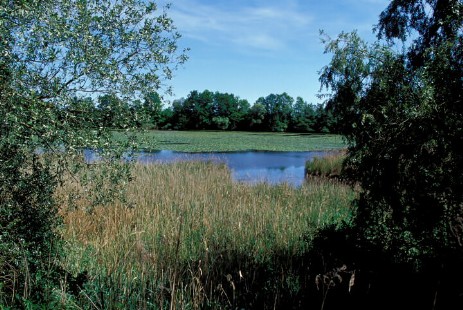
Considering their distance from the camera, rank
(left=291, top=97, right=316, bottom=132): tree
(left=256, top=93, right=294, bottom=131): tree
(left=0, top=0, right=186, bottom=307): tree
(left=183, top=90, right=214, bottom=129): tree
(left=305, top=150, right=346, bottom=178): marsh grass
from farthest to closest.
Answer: (left=256, top=93, right=294, bottom=131): tree → (left=183, top=90, right=214, bottom=129): tree → (left=291, top=97, right=316, bottom=132): tree → (left=305, top=150, right=346, bottom=178): marsh grass → (left=0, top=0, right=186, bottom=307): tree

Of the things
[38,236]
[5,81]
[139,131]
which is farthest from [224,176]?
[5,81]

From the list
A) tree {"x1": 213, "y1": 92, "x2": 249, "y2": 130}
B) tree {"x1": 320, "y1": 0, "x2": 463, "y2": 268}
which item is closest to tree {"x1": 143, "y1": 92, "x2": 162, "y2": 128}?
tree {"x1": 320, "y1": 0, "x2": 463, "y2": 268}

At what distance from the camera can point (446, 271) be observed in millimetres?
3539


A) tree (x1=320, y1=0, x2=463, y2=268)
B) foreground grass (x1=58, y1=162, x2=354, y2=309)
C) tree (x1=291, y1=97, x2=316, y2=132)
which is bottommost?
foreground grass (x1=58, y1=162, x2=354, y2=309)

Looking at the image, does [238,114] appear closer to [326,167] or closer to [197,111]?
[197,111]

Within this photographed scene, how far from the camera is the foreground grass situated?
3.74 meters

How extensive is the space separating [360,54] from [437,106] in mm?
969

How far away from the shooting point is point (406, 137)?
3707 mm

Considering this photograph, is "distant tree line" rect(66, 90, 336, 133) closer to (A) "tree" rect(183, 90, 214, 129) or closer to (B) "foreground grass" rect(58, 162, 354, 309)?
(A) "tree" rect(183, 90, 214, 129)

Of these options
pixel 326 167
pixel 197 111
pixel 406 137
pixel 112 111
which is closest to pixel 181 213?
pixel 112 111

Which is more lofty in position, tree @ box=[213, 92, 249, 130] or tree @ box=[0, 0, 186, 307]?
tree @ box=[213, 92, 249, 130]

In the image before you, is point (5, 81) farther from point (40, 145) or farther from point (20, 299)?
point (20, 299)

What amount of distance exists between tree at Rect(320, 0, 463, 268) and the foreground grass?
1.40 metres

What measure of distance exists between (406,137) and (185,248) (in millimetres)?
3302
